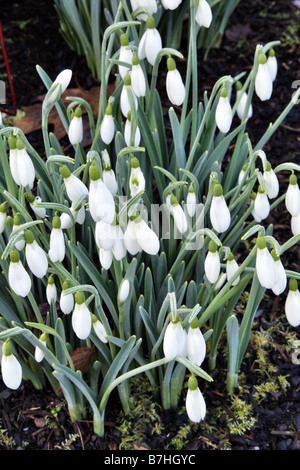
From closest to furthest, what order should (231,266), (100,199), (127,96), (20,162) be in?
(100,199) < (20,162) < (231,266) < (127,96)

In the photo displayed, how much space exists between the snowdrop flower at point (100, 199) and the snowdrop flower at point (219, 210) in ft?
0.85

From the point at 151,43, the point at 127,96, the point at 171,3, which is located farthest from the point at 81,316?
the point at 171,3

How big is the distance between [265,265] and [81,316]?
435mm

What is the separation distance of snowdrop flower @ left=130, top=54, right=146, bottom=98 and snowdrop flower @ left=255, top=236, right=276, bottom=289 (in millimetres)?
561

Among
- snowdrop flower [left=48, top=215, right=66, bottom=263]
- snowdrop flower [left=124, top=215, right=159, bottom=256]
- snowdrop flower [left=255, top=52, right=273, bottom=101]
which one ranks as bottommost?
snowdrop flower [left=48, top=215, right=66, bottom=263]

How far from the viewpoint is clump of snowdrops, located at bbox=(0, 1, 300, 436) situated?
1438mm

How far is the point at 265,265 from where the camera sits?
1388 millimetres

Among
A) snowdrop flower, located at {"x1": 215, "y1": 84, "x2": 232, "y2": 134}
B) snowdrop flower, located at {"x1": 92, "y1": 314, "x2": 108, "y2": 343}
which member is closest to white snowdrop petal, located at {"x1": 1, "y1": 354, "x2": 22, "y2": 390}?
snowdrop flower, located at {"x1": 92, "y1": 314, "x2": 108, "y2": 343}

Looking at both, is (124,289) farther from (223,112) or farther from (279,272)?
(223,112)

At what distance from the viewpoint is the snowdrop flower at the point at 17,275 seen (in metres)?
1.40

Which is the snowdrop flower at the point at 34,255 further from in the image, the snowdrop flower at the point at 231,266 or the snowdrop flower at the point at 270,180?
the snowdrop flower at the point at 270,180

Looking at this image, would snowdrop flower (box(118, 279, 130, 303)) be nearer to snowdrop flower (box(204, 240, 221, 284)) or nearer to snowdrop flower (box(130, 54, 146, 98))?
snowdrop flower (box(204, 240, 221, 284))

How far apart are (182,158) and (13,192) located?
0.54 m
